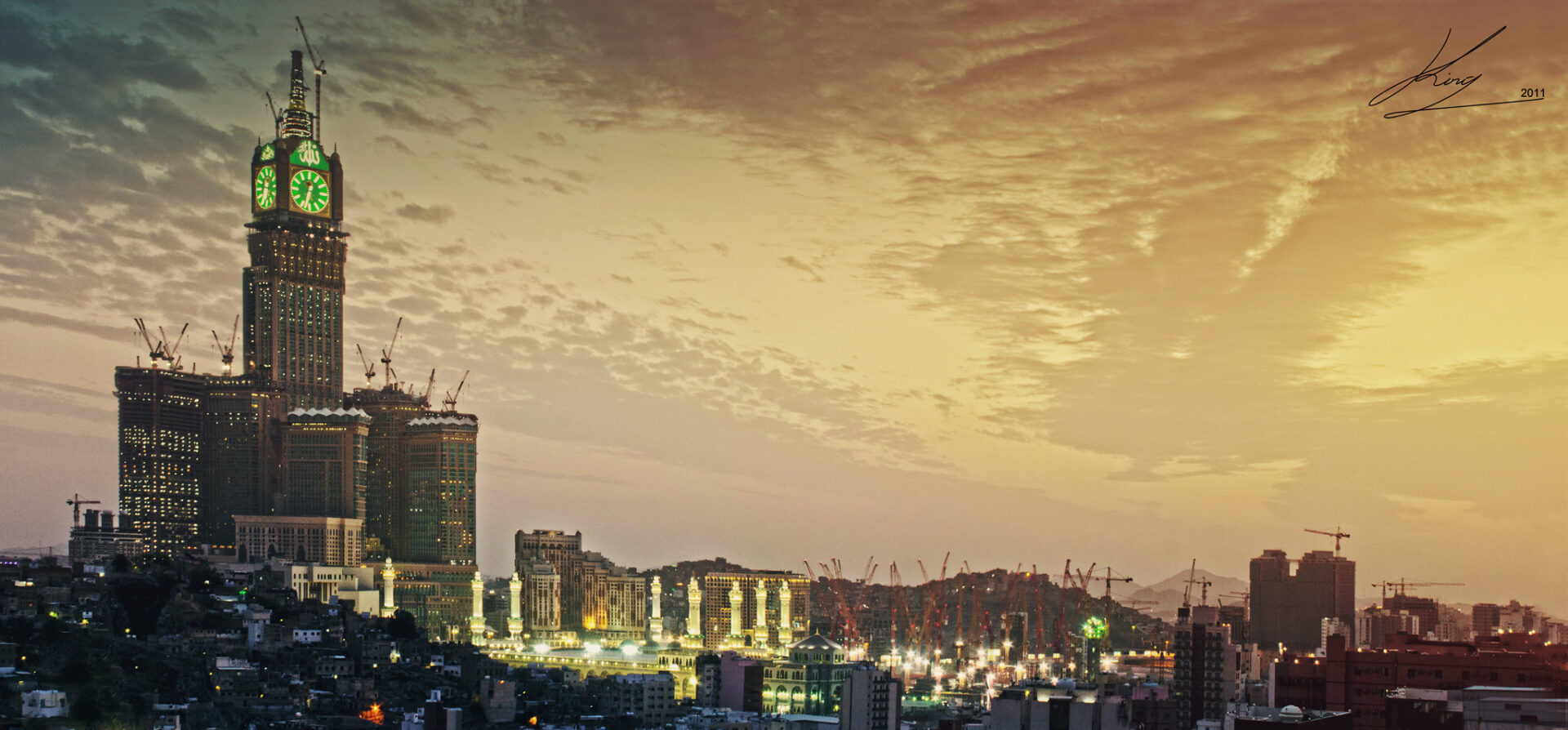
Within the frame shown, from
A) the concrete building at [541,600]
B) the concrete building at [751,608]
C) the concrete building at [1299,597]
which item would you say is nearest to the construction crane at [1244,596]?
the concrete building at [1299,597]

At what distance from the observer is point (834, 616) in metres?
138

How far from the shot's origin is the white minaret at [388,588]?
108 meters

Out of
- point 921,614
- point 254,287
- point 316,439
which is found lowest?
point 921,614

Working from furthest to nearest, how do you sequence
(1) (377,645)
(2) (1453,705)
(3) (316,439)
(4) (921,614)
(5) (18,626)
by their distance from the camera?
(4) (921,614)
(3) (316,439)
(1) (377,645)
(5) (18,626)
(2) (1453,705)

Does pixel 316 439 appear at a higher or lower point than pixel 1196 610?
higher

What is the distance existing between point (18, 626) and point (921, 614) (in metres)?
89.9

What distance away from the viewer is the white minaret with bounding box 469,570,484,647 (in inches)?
4385

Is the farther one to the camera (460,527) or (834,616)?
(834,616)

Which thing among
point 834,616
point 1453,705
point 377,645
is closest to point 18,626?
point 377,645

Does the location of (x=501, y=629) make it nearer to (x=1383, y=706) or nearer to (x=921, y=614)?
(x=921, y=614)

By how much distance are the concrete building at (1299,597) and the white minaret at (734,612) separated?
33.6 m

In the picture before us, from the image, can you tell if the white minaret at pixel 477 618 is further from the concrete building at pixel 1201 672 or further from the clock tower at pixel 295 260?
the concrete building at pixel 1201 672

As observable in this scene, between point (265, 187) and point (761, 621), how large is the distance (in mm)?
41798

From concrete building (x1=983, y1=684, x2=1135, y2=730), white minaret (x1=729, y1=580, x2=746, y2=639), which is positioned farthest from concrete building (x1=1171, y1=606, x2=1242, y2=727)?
white minaret (x1=729, y1=580, x2=746, y2=639)
